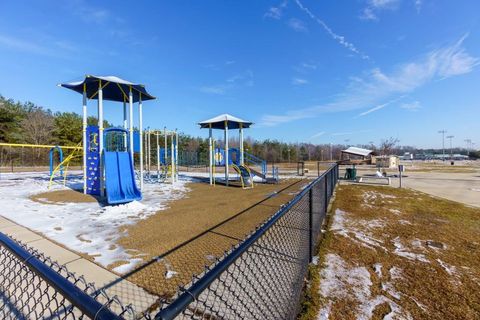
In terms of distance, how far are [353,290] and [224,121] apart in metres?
11.1

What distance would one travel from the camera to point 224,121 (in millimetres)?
13289

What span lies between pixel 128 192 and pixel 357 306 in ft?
24.1

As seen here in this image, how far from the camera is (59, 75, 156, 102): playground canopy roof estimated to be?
9.16 m

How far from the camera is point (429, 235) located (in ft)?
16.8

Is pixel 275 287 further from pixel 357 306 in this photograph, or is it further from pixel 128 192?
pixel 128 192

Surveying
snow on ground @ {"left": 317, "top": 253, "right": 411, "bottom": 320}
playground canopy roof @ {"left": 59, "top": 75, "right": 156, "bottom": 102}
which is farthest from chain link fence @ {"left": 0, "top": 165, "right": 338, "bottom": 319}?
playground canopy roof @ {"left": 59, "top": 75, "right": 156, "bottom": 102}

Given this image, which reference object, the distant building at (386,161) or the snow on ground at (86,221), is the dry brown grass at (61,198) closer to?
the snow on ground at (86,221)

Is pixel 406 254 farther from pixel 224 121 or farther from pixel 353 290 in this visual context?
pixel 224 121

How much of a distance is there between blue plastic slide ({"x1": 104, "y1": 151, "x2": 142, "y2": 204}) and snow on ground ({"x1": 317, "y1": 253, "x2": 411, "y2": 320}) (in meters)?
6.32

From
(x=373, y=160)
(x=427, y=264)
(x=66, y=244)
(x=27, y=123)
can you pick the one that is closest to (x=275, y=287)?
(x=427, y=264)

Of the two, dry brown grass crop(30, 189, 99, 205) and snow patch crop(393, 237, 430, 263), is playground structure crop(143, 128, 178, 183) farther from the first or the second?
snow patch crop(393, 237, 430, 263)

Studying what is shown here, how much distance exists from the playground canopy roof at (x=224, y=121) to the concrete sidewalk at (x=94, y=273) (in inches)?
373

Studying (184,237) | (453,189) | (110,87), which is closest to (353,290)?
(184,237)

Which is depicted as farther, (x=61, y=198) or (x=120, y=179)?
(x=61, y=198)
